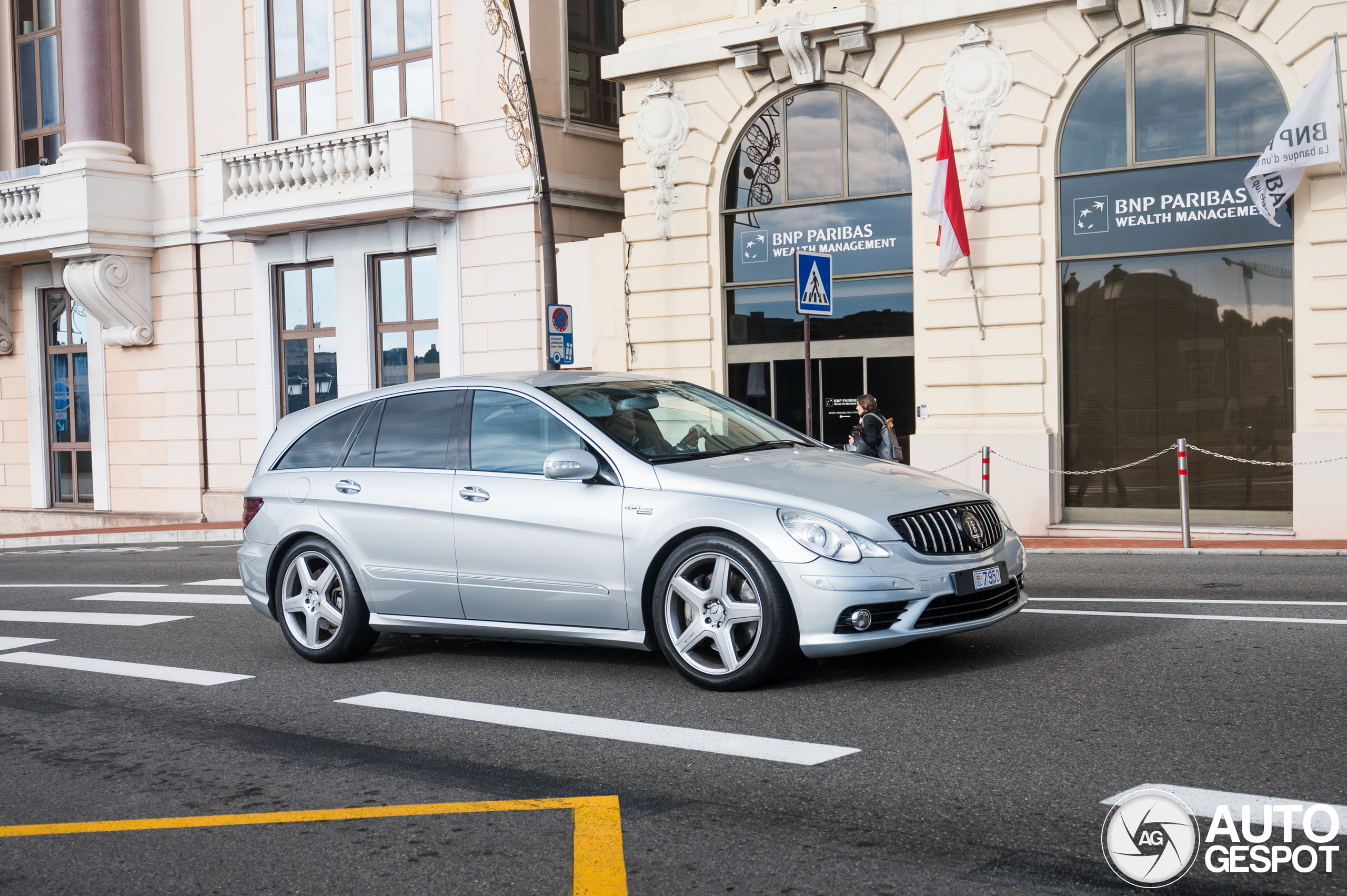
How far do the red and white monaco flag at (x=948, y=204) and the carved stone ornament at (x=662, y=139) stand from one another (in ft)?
13.0

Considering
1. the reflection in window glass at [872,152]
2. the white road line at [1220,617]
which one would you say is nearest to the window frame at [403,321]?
the reflection in window glass at [872,152]

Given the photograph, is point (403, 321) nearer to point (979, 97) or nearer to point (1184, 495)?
point (979, 97)

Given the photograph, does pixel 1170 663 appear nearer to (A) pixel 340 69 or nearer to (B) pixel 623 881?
(B) pixel 623 881

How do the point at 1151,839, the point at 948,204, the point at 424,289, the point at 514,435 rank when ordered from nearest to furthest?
the point at 1151,839 < the point at 514,435 < the point at 948,204 < the point at 424,289

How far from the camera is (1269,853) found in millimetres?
3814

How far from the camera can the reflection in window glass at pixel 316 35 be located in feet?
73.9

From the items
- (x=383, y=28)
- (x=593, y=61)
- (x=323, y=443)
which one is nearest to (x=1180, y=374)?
(x=323, y=443)

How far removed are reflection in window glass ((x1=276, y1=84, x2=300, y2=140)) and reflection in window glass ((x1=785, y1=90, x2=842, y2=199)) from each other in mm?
9213

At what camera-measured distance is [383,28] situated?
21781mm

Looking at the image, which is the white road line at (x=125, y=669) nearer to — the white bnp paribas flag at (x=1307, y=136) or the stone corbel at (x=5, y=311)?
the white bnp paribas flag at (x=1307, y=136)

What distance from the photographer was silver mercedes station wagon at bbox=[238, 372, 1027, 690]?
6137 mm

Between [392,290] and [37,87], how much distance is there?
9.71 m

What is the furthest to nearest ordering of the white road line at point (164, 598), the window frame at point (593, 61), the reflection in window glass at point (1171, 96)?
1. the window frame at point (593, 61)
2. the reflection in window glass at point (1171, 96)
3. the white road line at point (164, 598)

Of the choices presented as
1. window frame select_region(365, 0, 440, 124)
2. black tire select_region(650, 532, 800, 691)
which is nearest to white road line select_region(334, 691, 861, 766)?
black tire select_region(650, 532, 800, 691)
